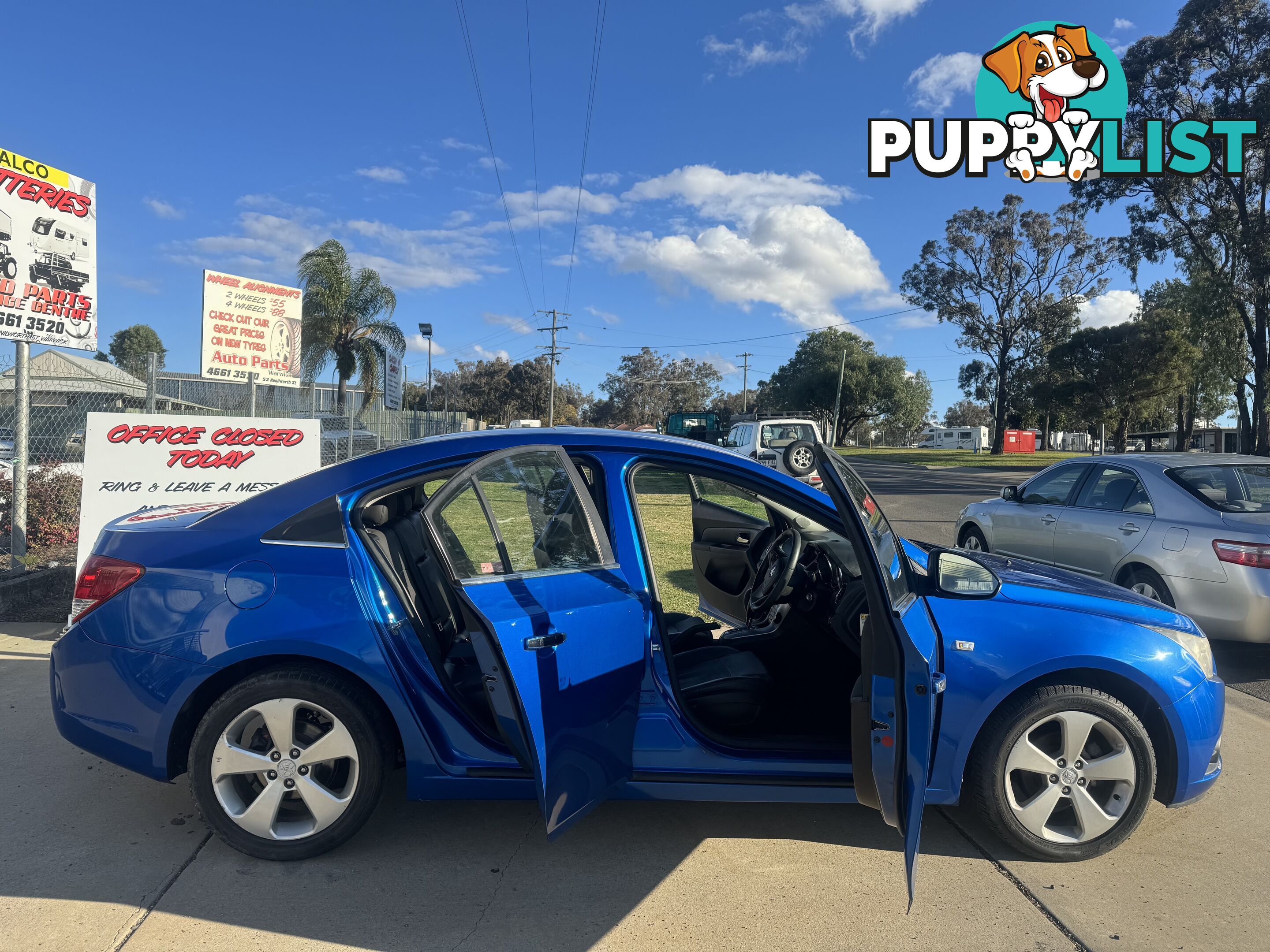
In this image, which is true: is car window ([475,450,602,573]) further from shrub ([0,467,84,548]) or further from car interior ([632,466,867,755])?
shrub ([0,467,84,548])

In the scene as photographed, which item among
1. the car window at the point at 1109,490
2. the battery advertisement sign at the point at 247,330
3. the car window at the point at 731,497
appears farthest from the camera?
the battery advertisement sign at the point at 247,330

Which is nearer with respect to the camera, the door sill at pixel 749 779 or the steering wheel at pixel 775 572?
the door sill at pixel 749 779

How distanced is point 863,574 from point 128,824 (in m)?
3.02

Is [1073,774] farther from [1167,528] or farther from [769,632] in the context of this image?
[1167,528]

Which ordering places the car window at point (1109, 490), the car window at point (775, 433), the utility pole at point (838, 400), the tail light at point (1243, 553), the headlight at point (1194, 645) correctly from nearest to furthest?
the headlight at point (1194, 645), the tail light at point (1243, 553), the car window at point (1109, 490), the car window at point (775, 433), the utility pole at point (838, 400)

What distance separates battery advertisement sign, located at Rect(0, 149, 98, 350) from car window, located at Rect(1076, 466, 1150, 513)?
27.5ft

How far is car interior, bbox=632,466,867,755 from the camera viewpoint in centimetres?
310

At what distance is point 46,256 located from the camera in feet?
21.1

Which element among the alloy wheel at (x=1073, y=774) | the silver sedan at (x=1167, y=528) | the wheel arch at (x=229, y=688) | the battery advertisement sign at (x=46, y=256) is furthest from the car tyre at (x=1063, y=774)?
the battery advertisement sign at (x=46, y=256)

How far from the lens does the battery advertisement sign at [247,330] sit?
932 cm

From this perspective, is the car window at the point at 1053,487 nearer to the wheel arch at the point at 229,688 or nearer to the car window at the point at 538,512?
the car window at the point at 538,512

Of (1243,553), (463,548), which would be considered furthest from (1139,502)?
(463,548)

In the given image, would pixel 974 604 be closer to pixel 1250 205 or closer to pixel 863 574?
pixel 863 574

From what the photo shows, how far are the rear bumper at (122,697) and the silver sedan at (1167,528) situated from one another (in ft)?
12.3
